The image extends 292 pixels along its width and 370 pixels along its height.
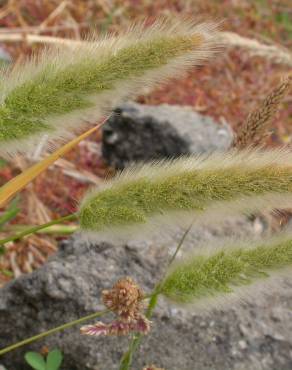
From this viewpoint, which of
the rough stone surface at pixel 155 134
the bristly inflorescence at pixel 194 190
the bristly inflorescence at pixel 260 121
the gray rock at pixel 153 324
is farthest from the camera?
the rough stone surface at pixel 155 134

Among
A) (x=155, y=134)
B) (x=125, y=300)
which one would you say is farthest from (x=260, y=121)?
(x=155, y=134)

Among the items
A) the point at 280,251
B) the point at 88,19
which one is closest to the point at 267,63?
the point at 88,19

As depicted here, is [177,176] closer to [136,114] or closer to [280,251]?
[280,251]

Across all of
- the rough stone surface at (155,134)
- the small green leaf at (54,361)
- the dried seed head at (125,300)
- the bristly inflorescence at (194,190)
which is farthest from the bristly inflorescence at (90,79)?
the rough stone surface at (155,134)

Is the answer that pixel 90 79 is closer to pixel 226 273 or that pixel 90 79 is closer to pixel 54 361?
pixel 226 273

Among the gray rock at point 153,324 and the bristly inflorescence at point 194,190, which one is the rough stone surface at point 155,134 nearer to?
the gray rock at point 153,324

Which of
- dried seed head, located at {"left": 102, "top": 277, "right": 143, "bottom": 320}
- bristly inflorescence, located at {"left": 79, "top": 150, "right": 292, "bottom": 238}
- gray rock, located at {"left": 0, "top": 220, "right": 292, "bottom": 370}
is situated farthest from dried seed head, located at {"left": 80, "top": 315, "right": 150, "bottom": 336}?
gray rock, located at {"left": 0, "top": 220, "right": 292, "bottom": 370}

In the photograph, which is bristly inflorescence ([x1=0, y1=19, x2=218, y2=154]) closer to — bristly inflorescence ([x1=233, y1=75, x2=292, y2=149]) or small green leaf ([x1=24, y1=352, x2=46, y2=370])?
bristly inflorescence ([x1=233, y1=75, x2=292, y2=149])
